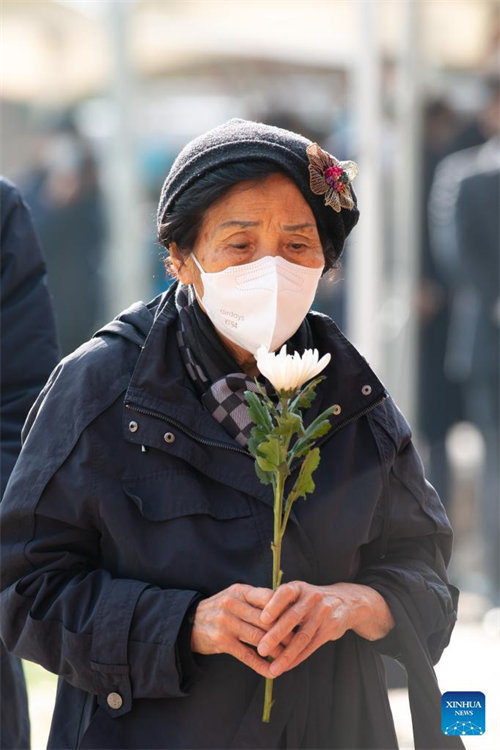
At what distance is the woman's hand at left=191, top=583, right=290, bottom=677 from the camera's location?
206 cm

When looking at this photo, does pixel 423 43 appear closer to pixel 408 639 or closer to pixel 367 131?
pixel 367 131

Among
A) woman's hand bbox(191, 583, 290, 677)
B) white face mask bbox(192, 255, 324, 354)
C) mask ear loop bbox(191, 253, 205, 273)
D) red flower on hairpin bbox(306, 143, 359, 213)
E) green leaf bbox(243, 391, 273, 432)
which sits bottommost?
woman's hand bbox(191, 583, 290, 677)

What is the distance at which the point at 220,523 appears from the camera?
220cm

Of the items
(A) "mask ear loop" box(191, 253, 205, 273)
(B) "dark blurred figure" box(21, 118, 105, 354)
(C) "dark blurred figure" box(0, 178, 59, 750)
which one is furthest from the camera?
(B) "dark blurred figure" box(21, 118, 105, 354)

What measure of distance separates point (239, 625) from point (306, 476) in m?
0.26

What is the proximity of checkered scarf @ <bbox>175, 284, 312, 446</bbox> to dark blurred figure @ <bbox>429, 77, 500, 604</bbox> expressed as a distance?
4092mm

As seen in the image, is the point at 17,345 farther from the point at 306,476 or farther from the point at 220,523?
the point at 306,476

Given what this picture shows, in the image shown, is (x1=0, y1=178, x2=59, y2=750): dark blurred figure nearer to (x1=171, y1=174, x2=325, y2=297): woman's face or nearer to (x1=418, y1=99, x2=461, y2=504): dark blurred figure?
(x1=171, y1=174, x2=325, y2=297): woman's face

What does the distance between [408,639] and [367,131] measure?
4532mm

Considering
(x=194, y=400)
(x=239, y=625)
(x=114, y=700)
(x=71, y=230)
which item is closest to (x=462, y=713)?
(x=239, y=625)

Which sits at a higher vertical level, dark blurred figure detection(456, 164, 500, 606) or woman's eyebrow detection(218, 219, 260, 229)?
dark blurred figure detection(456, 164, 500, 606)

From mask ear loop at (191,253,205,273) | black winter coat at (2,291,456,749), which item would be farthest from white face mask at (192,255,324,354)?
black winter coat at (2,291,456,749)

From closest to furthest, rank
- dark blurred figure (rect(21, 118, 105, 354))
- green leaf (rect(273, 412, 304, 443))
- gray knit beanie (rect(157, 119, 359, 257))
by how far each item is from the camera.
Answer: green leaf (rect(273, 412, 304, 443)), gray knit beanie (rect(157, 119, 359, 257)), dark blurred figure (rect(21, 118, 105, 354))

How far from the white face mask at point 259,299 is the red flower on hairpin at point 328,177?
0.13 meters
